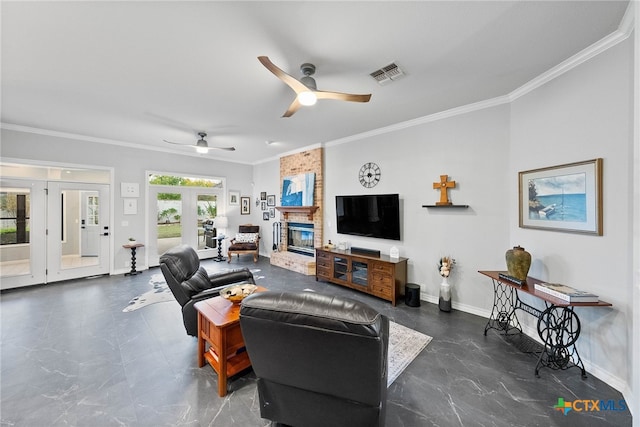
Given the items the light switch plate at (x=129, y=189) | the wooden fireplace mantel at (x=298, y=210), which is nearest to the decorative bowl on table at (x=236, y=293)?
the wooden fireplace mantel at (x=298, y=210)

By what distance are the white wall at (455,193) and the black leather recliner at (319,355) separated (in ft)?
8.72

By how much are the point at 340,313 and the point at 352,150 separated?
4.22 m

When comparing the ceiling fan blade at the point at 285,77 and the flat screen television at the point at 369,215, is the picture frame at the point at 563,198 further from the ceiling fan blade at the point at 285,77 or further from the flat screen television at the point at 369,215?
the ceiling fan blade at the point at 285,77

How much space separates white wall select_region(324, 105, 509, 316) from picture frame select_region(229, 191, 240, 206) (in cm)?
457

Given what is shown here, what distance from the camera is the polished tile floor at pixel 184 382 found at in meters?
1.74

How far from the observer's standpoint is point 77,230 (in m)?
5.06

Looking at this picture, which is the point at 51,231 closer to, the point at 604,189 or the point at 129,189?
the point at 129,189

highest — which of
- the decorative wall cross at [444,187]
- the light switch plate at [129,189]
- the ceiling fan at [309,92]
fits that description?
the ceiling fan at [309,92]

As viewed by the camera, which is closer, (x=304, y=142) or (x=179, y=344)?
(x=179, y=344)

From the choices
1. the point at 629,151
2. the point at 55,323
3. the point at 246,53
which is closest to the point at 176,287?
the point at 55,323

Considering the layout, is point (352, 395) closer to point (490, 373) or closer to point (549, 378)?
point (490, 373)

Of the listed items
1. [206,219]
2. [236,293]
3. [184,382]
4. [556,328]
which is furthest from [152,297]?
[556,328]

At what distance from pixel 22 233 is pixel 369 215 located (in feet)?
21.5

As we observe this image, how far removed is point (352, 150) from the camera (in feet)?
16.3
